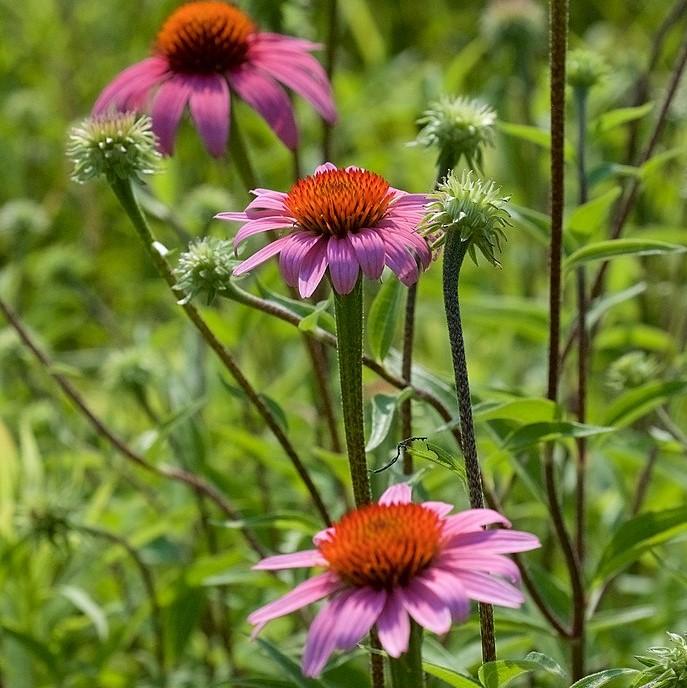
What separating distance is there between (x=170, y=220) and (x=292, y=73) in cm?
21

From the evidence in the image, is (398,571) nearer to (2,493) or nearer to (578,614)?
(578,614)

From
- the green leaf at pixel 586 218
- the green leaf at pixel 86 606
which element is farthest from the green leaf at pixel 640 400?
the green leaf at pixel 86 606

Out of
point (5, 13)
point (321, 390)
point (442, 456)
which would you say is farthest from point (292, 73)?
point (5, 13)

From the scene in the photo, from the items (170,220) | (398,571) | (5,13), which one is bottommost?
(398,571)

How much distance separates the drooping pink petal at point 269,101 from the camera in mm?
1106

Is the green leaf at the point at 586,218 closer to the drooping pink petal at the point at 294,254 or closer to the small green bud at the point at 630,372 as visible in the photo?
the small green bud at the point at 630,372

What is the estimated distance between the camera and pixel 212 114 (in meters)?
1.07

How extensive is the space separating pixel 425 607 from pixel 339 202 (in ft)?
0.85

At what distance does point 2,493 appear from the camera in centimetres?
139

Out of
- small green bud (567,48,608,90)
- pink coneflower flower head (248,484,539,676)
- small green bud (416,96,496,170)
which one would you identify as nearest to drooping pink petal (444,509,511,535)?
pink coneflower flower head (248,484,539,676)

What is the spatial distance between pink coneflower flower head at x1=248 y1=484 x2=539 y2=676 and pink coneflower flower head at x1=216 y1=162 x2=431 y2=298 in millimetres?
146

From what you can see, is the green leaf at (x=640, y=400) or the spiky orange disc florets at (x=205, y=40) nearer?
the green leaf at (x=640, y=400)

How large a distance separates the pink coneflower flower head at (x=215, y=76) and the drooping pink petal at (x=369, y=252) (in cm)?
40

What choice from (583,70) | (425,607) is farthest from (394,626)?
(583,70)
